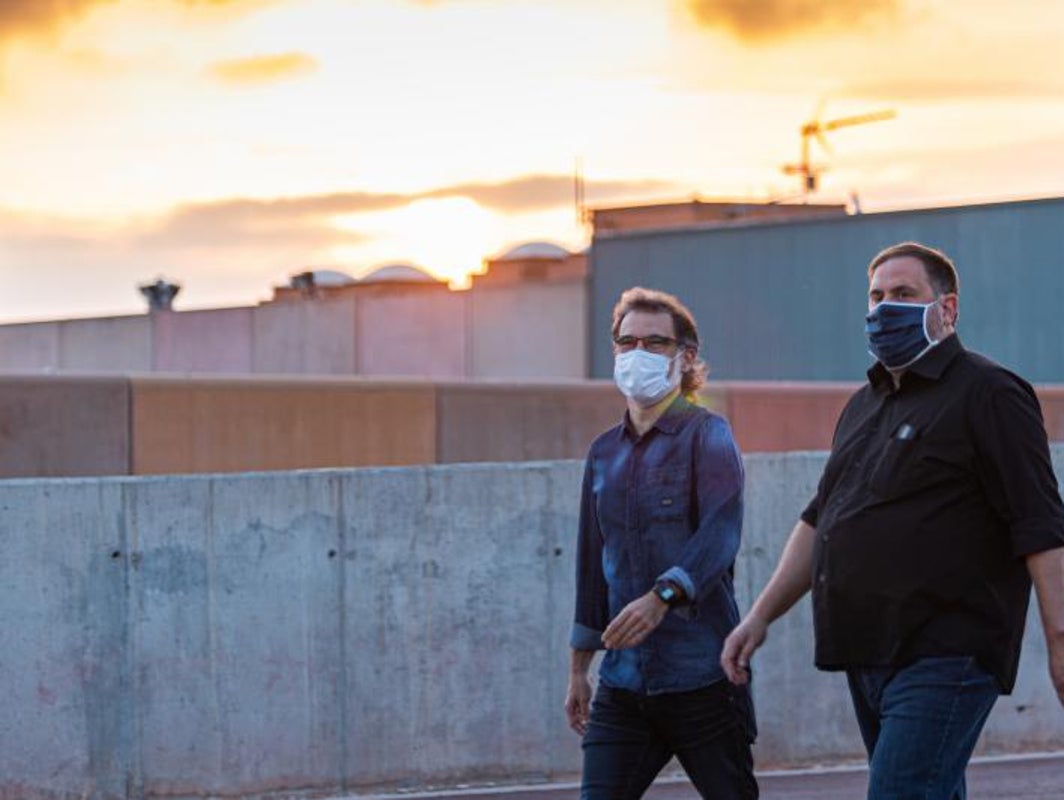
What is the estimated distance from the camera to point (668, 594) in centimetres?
568

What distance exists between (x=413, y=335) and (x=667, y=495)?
142 ft

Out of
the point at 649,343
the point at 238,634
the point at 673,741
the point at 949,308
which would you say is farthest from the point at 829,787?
the point at 949,308

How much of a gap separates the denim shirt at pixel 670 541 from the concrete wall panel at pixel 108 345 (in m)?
48.7

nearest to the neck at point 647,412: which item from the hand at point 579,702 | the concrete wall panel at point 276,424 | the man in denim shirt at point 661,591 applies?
the man in denim shirt at point 661,591

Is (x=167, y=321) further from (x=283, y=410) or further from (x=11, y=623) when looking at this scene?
(x=11, y=623)

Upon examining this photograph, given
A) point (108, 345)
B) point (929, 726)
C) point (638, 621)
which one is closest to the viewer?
point (929, 726)

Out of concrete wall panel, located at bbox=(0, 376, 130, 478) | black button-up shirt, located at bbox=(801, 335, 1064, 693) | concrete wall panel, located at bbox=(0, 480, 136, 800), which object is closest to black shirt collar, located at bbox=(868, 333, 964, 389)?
black button-up shirt, located at bbox=(801, 335, 1064, 693)

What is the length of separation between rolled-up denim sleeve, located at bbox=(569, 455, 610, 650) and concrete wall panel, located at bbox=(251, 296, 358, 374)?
43.9 m

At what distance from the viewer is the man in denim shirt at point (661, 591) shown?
579cm

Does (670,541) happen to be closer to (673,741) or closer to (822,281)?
(673,741)

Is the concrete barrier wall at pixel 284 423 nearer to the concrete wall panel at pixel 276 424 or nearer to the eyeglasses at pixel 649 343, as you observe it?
the concrete wall panel at pixel 276 424

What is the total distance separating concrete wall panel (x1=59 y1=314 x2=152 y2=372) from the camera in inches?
2126

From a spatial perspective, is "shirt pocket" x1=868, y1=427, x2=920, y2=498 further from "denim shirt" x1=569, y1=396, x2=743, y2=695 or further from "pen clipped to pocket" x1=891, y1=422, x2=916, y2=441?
"denim shirt" x1=569, y1=396, x2=743, y2=695

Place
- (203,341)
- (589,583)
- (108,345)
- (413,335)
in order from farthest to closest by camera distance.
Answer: (108,345)
(203,341)
(413,335)
(589,583)
